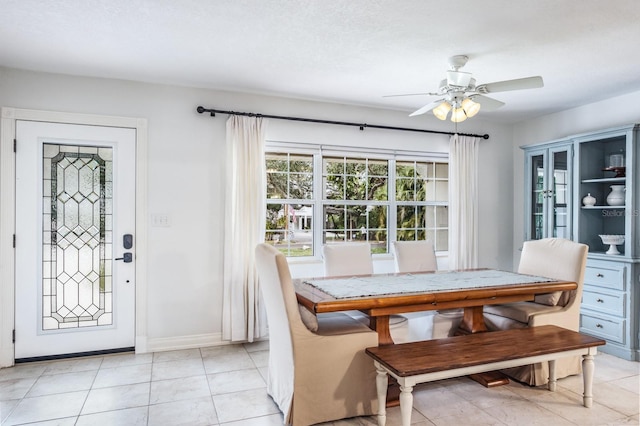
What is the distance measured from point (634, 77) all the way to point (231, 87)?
3.64 m

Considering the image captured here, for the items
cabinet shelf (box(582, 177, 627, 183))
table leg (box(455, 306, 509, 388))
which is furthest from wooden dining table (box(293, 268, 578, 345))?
cabinet shelf (box(582, 177, 627, 183))

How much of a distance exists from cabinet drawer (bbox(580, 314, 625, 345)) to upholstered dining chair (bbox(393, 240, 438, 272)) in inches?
65.2

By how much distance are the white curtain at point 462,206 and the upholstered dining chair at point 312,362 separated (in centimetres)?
269

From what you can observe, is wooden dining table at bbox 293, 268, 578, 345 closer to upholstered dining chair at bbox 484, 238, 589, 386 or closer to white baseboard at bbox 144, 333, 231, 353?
upholstered dining chair at bbox 484, 238, 589, 386

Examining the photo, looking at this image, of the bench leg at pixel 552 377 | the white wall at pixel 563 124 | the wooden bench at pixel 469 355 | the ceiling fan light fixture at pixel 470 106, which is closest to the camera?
the wooden bench at pixel 469 355

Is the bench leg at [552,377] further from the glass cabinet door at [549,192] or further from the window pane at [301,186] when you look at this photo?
the window pane at [301,186]

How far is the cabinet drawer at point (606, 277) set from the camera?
3.70m

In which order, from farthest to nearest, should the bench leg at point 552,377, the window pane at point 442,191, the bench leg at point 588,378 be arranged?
the window pane at point 442,191
the bench leg at point 552,377
the bench leg at point 588,378

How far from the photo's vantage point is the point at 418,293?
2.59 meters

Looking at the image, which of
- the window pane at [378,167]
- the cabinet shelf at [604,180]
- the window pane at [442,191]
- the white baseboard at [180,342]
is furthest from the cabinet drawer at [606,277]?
the white baseboard at [180,342]

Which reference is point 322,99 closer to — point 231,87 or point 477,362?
point 231,87

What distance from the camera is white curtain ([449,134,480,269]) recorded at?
4867mm

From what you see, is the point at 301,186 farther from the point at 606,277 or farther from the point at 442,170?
the point at 606,277

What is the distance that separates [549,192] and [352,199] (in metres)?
2.20
